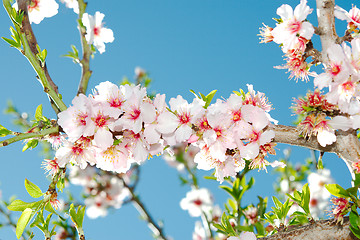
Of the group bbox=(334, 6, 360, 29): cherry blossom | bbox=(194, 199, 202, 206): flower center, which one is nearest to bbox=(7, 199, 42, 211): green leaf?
bbox=(334, 6, 360, 29): cherry blossom

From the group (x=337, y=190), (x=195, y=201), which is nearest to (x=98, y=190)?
(x=195, y=201)

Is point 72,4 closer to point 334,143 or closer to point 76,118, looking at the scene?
point 76,118

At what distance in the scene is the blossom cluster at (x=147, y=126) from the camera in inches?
49.4

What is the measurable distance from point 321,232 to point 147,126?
2.56 feet

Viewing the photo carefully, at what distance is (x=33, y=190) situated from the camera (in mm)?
1351

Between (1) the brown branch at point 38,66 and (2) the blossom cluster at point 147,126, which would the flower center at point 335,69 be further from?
(1) the brown branch at point 38,66

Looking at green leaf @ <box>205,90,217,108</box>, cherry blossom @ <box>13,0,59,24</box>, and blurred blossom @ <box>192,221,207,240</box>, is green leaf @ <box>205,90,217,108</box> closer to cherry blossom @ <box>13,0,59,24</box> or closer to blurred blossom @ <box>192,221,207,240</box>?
cherry blossom @ <box>13,0,59,24</box>

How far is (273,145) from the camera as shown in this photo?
138cm

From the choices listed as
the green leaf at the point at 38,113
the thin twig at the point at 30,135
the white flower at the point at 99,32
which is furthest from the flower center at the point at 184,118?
the white flower at the point at 99,32

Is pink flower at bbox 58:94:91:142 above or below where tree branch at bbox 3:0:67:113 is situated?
below

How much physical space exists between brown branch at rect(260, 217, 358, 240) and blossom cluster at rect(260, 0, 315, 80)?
2.10 feet

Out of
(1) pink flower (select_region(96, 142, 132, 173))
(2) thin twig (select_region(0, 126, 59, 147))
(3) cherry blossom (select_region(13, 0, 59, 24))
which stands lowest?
(1) pink flower (select_region(96, 142, 132, 173))

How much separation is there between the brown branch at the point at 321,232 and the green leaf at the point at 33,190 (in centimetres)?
91

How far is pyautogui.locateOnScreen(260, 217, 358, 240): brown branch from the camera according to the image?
131 centimetres
